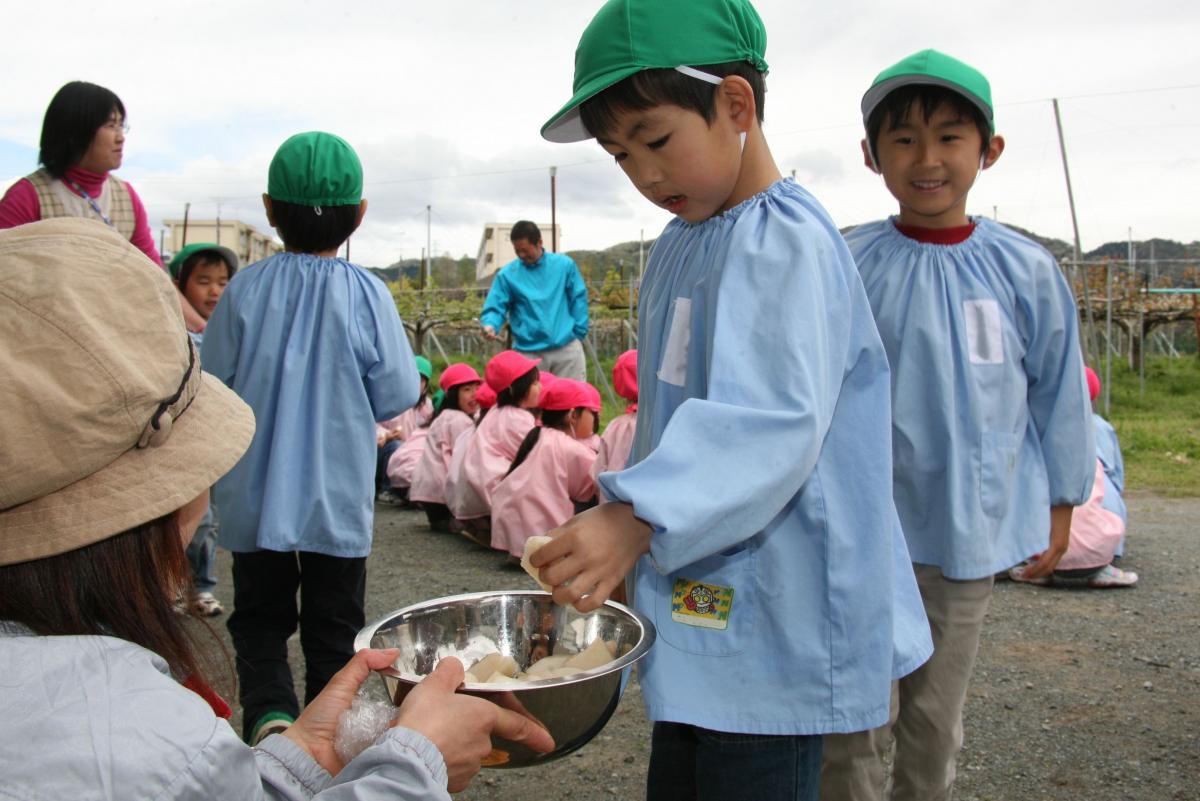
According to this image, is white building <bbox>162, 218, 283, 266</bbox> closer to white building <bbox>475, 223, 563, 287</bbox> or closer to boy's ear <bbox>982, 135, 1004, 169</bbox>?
white building <bbox>475, 223, 563, 287</bbox>

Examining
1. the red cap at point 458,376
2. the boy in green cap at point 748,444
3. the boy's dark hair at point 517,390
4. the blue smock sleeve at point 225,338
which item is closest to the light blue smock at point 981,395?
the boy in green cap at point 748,444

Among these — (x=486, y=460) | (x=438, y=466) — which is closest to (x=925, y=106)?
(x=486, y=460)

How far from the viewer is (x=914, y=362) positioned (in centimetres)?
223

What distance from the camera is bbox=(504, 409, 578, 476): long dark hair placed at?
5.52m

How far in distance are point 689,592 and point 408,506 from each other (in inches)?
246

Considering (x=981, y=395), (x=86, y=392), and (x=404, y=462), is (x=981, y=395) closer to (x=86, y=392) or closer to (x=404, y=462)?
(x=86, y=392)

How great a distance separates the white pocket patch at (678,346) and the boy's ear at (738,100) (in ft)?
0.95

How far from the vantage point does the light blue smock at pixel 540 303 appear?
301 inches

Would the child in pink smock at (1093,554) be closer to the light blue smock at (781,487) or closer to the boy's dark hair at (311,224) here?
the boy's dark hair at (311,224)

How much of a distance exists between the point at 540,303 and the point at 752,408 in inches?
252

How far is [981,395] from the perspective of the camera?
87.0 inches

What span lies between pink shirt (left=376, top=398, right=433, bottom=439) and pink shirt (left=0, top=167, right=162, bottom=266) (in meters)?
3.60

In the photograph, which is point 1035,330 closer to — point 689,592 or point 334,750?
point 689,592

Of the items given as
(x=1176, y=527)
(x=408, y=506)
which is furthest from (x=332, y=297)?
(x=1176, y=527)
